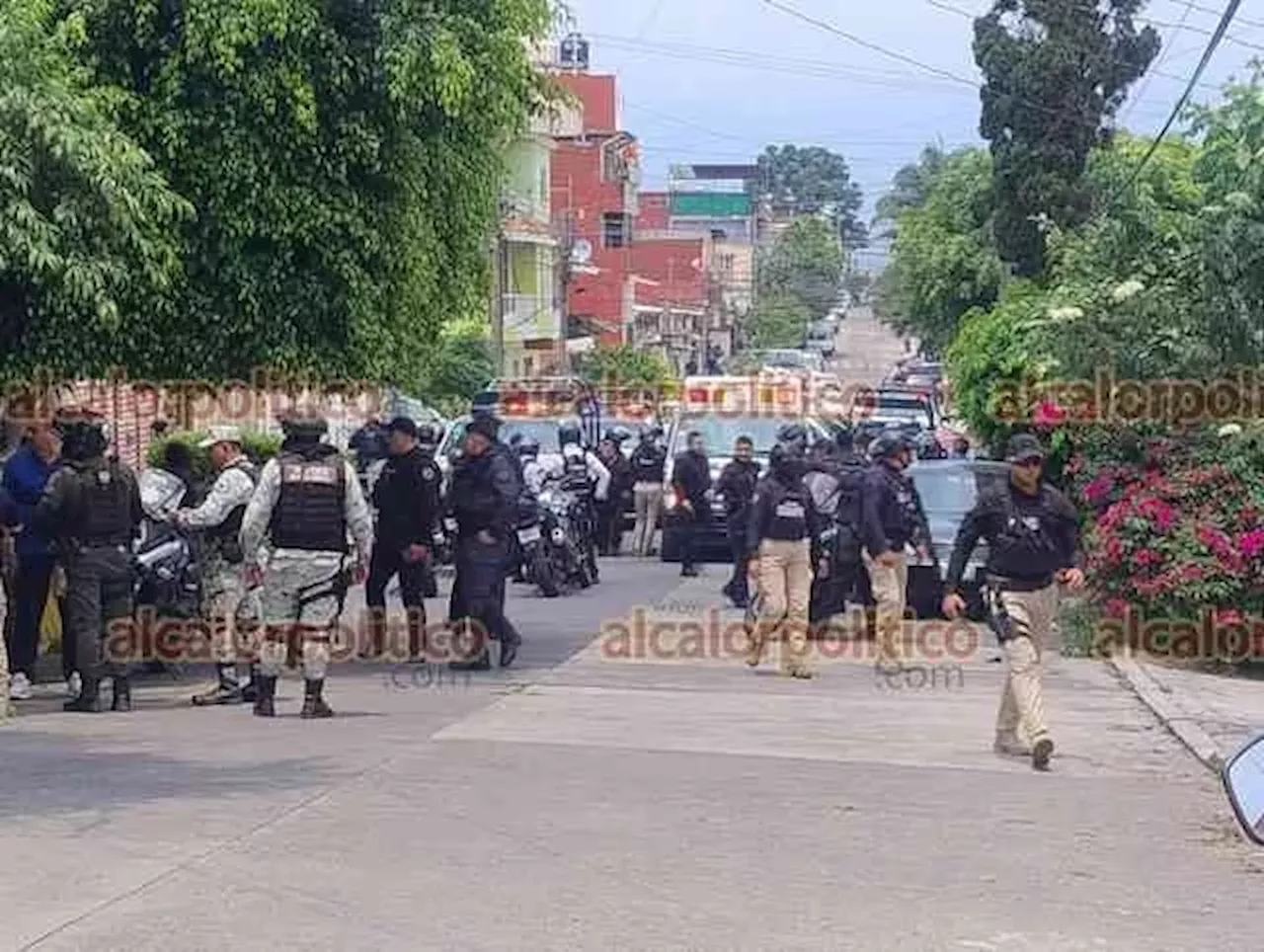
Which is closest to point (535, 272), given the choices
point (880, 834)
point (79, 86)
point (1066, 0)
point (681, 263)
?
point (1066, 0)

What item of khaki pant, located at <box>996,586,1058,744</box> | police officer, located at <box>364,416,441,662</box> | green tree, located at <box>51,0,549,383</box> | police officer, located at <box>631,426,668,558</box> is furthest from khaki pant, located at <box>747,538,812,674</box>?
police officer, located at <box>631,426,668,558</box>

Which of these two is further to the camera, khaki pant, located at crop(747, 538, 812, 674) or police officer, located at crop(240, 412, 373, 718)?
khaki pant, located at crop(747, 538, 812, 674)

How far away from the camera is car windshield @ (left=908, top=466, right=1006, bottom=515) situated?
22281mm

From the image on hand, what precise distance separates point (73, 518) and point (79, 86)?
2.75 metres

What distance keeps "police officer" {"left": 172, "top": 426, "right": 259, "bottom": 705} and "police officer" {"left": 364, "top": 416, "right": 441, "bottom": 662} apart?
1869 mm

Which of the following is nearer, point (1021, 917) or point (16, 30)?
point (1021, 917)

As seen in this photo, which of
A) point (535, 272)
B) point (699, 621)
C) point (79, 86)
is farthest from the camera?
point (535, 272)

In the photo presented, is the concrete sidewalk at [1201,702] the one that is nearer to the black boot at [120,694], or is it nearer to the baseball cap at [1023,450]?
the baseball cap at [1023,450]

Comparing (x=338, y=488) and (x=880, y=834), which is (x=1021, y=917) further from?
(x=338, y=488)

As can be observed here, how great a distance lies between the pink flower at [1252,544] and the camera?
57.9ft

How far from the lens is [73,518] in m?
13.5

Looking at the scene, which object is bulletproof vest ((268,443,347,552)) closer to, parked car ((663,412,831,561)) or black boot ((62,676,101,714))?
black boot ((62,676,101,714))

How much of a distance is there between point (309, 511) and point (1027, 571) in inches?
159

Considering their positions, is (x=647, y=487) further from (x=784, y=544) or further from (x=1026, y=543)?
(x=1026, y=543)
